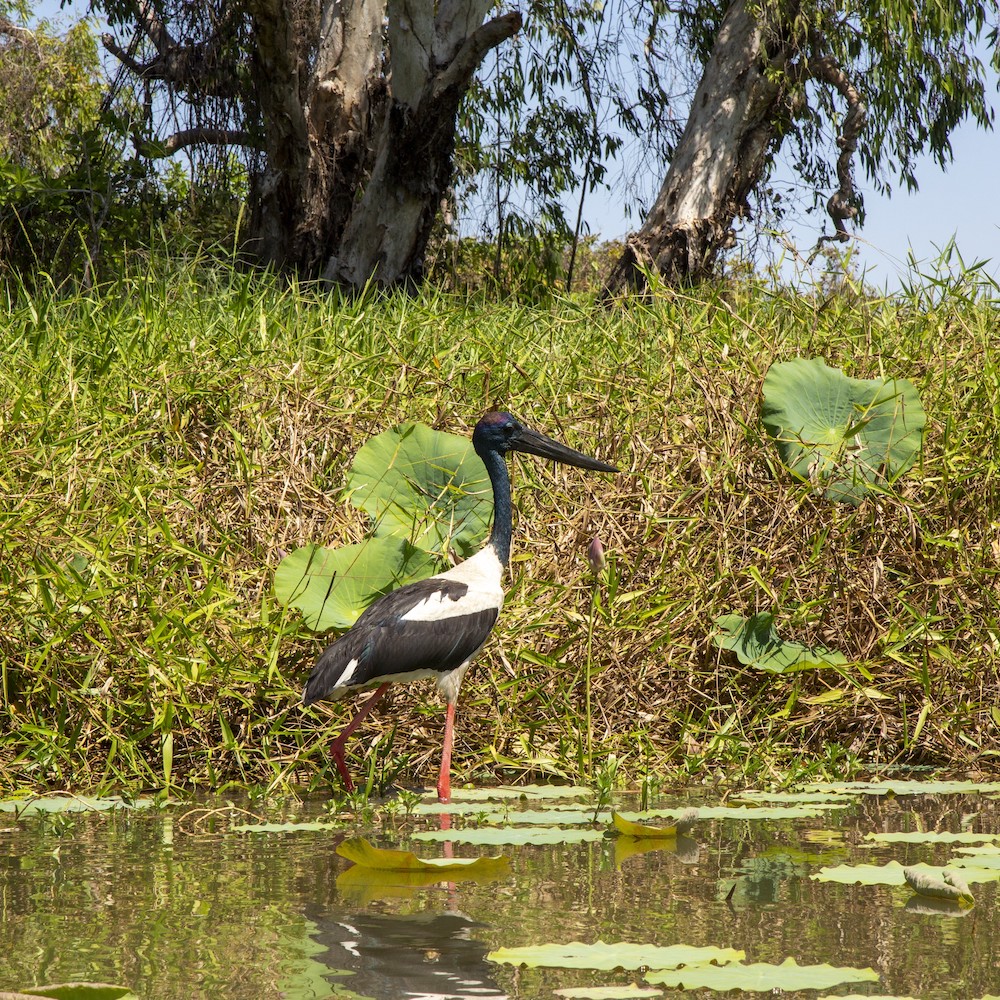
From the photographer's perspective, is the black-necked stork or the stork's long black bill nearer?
the black-necked stork

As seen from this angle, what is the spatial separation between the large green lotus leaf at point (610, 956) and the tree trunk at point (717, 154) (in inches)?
333

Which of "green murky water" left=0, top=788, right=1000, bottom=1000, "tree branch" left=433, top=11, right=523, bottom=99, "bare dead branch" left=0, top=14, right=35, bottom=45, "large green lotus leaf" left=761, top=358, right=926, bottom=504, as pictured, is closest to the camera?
"green murky water" left=0, top=788, right=1000, bottom=1000

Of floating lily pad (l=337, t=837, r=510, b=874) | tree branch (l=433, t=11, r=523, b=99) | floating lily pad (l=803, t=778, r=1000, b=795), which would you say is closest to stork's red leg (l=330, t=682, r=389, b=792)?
floating lily pad (l=337, t=837, r=510, b=874)

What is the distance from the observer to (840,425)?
543 cm

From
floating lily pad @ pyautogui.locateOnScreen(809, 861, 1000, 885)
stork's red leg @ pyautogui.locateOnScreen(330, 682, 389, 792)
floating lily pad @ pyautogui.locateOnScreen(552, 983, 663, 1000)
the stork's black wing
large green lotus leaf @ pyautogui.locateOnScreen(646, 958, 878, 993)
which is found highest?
the stork's black wing

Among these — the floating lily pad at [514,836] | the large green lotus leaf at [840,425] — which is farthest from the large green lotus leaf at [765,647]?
the floating lily pad at [514,836]

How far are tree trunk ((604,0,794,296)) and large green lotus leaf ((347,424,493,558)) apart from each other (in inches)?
217

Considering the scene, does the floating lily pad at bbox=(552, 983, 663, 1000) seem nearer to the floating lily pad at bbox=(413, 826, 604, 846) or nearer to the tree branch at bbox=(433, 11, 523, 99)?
the floating lily pad at bbox=(413, 826, 604, 846)

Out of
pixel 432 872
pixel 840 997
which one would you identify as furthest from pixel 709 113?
pixel 840 997

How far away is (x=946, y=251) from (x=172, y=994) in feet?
18.5

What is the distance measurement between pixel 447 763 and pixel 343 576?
863mm

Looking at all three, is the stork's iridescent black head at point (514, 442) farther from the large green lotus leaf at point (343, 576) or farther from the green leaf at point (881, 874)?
the green leaf at point (881, 874)

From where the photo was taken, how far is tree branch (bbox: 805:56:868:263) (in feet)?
36.4

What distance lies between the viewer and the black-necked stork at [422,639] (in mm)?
4098
